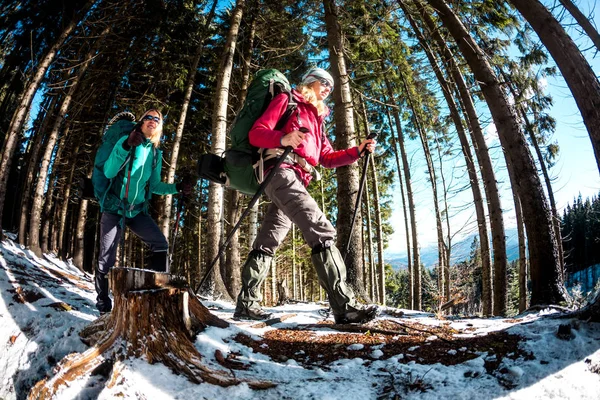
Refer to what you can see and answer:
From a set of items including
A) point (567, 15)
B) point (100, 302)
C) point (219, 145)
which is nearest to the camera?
point (100, 302)

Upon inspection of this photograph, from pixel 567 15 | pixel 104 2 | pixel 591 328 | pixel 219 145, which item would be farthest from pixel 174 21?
pixel 591 328

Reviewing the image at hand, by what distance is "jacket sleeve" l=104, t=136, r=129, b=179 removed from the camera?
3.23 m

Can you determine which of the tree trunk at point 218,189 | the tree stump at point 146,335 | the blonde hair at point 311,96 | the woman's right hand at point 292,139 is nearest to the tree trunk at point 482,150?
the tree trunk at point 218,189

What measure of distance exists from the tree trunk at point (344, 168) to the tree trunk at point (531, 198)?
73.5 inches

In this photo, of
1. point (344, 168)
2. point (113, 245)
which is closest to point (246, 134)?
point (113, 245)

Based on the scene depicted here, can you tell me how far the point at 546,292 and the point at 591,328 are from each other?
6.43 feet

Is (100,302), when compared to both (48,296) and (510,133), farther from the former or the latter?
(510,133)

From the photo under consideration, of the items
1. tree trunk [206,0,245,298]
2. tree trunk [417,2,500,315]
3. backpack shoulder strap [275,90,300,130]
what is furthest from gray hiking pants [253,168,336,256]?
tree trunk [417,2,500,315]

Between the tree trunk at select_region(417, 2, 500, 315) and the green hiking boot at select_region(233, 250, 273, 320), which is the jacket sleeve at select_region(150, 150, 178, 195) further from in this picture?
the tree trunk at select_region(417, 2, 500, 315)

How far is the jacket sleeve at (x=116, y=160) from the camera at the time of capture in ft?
10.6

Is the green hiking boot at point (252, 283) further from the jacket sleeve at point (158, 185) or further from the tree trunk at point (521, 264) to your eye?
the tree trunk at point (521, 264)

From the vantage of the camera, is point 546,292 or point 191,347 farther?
point 546,292

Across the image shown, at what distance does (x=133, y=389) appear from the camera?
1613 millimetres

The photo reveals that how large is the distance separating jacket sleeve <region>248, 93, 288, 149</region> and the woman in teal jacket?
1.15m
